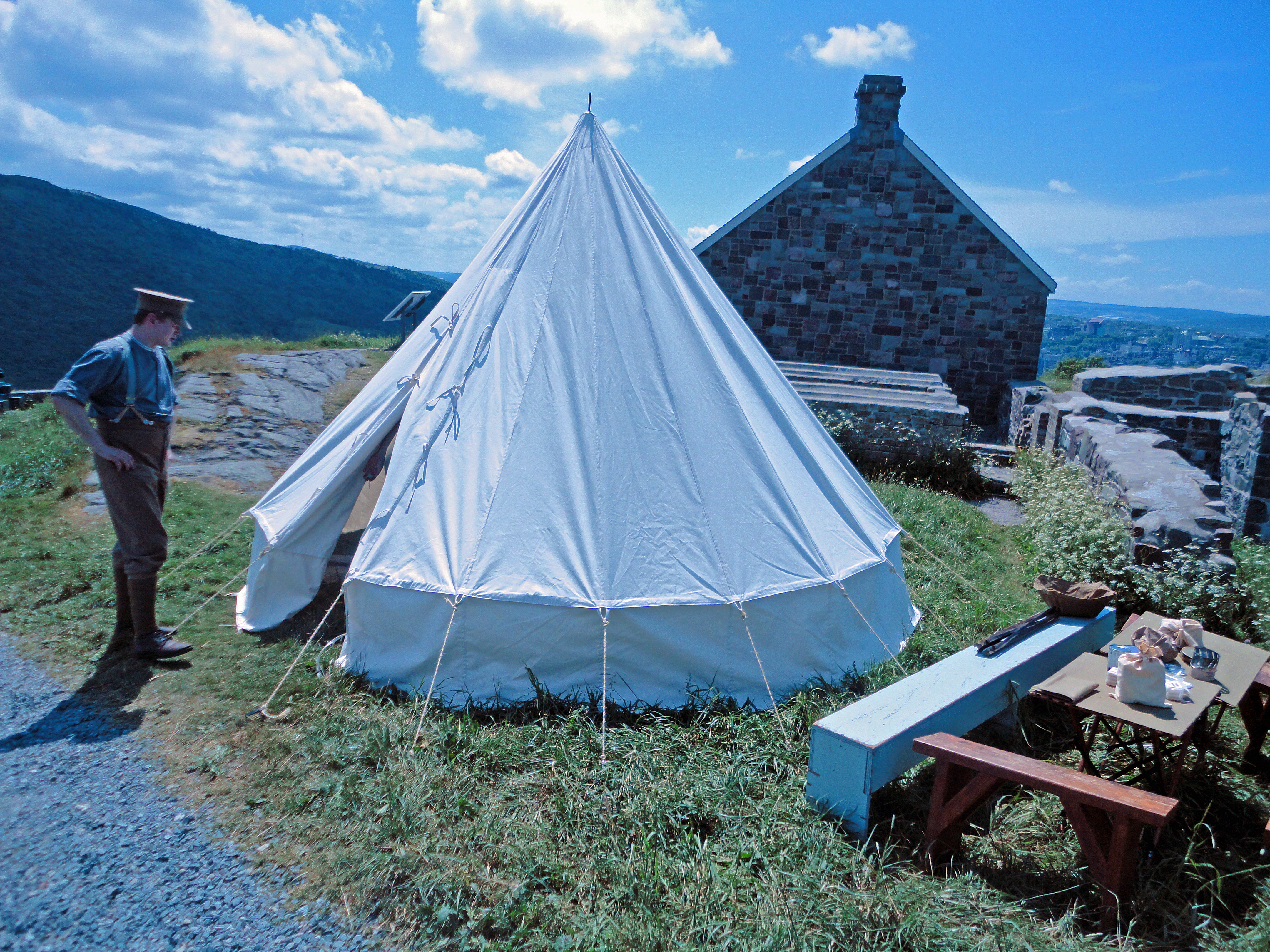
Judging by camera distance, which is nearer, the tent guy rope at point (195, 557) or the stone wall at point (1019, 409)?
the tent guy rope at point (195, 557)

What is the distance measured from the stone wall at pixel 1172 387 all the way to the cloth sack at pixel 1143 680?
35.6ft

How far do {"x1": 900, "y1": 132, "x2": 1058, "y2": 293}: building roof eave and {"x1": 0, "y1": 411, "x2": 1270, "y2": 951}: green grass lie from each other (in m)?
11.1

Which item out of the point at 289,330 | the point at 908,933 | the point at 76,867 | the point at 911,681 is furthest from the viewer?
the point at 289,330

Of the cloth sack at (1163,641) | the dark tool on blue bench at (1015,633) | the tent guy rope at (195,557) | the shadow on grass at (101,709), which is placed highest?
the cloth sack at (1163,641)

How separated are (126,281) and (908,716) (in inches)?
1841

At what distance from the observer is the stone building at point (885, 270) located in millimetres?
13281

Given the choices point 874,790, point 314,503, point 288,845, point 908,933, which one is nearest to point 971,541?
Result: point 874,790

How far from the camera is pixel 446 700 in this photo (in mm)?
3789

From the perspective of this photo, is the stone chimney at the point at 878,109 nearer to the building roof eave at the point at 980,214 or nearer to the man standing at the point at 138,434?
the building roof eave at the point at 980,214

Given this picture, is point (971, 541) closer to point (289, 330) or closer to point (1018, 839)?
point (1018, 839)

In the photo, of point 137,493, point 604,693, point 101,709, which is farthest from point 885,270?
point 101,709

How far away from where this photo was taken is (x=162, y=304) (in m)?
4.00

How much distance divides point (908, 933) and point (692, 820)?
0.90 metres

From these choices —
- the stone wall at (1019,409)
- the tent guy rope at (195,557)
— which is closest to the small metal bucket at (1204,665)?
the tent guy rope at (195,557)
